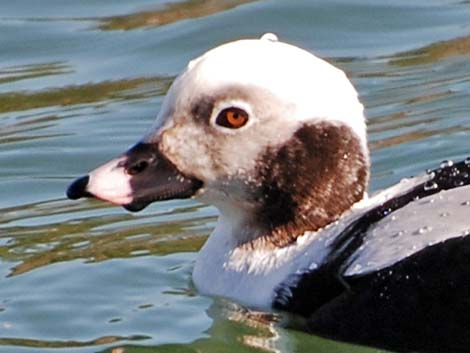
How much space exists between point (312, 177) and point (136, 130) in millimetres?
2789

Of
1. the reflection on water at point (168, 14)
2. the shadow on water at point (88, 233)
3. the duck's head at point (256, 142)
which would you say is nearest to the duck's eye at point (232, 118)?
the duck's head at point (256, 142)

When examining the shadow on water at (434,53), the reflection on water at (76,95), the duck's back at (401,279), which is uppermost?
the shadow on water at (434,53)

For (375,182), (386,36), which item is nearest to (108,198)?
(375,182)

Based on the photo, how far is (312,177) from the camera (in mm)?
7230

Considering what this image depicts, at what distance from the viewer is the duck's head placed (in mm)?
7184

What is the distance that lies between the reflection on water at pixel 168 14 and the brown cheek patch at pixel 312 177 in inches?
170

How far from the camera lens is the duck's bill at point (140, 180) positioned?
23.7 ft

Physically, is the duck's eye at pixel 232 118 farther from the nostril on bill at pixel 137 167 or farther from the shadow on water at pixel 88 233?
the shadow on water at pixel 88 233

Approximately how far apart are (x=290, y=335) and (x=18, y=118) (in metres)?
3.33

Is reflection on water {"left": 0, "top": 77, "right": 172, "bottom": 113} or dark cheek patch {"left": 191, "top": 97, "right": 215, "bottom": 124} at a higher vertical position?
reflection on water {"left": 0, "top": 77, "right": 172, "bottom": 113}

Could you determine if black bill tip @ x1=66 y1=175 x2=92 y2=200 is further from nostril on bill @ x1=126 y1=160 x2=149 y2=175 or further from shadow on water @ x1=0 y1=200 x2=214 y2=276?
shadow on water @ x1=0 y1=200 x2=214 y2=276

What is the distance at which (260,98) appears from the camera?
721 cm

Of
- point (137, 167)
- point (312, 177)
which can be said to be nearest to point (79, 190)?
point (137, 167)

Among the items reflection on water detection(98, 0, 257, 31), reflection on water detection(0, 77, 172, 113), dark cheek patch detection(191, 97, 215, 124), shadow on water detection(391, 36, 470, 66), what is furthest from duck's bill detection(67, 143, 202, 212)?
reflection on water detection(98, 0, 257, 31)
